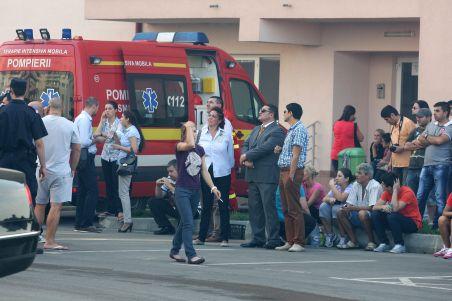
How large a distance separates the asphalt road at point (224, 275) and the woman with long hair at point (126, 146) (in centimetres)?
175

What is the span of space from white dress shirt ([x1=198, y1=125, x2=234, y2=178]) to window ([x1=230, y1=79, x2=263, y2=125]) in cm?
437

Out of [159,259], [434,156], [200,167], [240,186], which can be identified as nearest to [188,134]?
[200,167]

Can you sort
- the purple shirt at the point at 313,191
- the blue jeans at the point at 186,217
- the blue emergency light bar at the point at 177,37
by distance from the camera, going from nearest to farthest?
the blue jeans at the point at 186,217 → the purple shirt at the point at 313,191 → the blue emergency light bar at the point at 177,37

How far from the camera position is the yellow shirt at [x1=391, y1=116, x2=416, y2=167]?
18.4 meters

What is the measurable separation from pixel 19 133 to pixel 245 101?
7.48 meters

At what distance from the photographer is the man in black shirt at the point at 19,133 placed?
14.4 metres

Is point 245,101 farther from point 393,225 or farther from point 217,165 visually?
point 393,225

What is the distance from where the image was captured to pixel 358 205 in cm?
1681

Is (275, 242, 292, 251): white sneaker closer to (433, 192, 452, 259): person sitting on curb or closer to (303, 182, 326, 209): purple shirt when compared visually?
(303, 182, 326, 209): purple shirt

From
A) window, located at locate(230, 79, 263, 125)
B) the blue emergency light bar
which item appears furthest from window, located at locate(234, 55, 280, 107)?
the blue emergency light bar

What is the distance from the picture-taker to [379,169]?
1927 centimetres

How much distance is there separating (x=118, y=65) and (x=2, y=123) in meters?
5.12

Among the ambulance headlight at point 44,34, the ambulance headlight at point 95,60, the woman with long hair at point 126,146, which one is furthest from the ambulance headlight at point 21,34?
the woman with long hair at point 126,146

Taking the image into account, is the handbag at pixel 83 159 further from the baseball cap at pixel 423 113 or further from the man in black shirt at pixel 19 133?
the baseball cap at pixel 423 113
